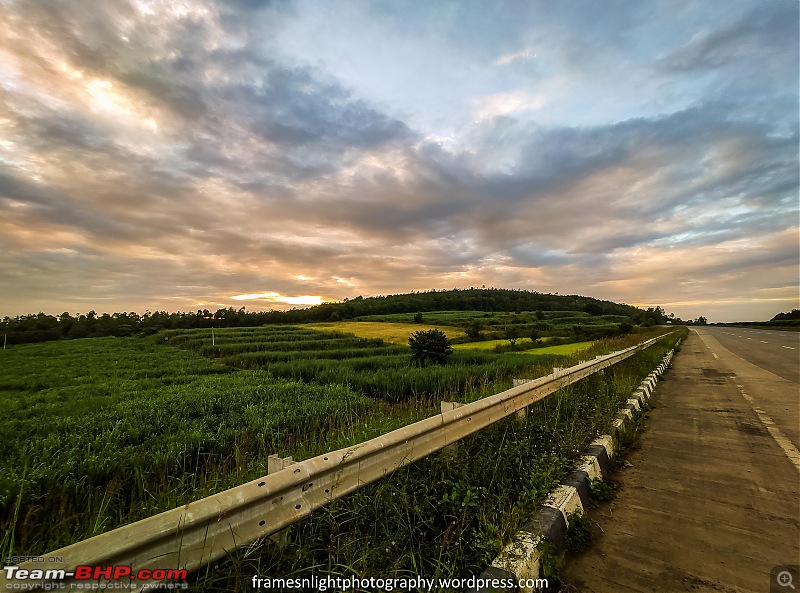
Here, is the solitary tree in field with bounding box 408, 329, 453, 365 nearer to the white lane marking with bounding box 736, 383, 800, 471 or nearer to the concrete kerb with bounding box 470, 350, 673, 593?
the white lane marking with bounding box 736, 383, 800, 471

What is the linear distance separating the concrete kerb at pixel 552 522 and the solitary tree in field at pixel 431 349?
19986 mm

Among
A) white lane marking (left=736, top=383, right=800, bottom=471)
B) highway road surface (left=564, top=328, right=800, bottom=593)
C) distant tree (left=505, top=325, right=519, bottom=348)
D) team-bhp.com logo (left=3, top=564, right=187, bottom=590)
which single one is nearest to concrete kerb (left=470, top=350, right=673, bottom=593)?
highway road surface (left=564, top=328, right=800, bottom=593)

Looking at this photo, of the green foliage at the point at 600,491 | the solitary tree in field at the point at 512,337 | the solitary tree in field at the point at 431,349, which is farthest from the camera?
the solitary tree in field at the point at 512,337

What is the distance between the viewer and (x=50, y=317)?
347 ft

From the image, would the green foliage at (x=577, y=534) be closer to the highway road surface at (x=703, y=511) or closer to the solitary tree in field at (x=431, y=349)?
the highway road surface at (x=703, y=511)

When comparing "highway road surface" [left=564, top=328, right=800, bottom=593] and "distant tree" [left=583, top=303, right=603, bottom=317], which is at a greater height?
"distant tree" [left=583, top=303, right=603, bottom=317]

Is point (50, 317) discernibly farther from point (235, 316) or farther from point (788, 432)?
point (788, 432)

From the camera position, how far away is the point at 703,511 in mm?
3271

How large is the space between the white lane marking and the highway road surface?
11 millimetres

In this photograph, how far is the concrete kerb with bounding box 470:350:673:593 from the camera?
2176mm

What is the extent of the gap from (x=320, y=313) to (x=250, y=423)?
287 ft

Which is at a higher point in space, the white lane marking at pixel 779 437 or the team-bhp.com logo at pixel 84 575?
the team-bhp.com logo at pixel 84 575

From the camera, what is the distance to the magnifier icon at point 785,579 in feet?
7.67

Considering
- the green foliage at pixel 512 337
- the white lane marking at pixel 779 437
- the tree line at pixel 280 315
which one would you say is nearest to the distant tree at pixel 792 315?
the tree line at pixel 280 315
